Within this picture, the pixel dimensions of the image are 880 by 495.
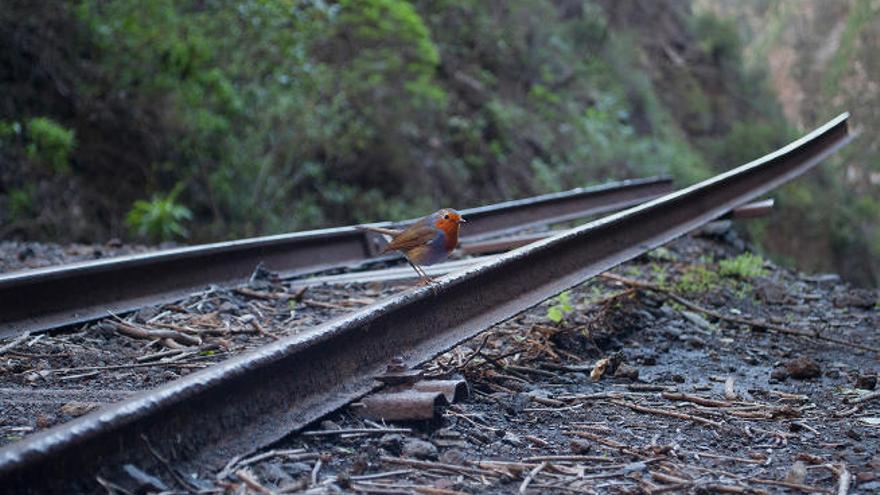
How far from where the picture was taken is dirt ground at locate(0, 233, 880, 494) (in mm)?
2404

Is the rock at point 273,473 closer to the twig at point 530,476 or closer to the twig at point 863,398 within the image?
the twig at point 530,476

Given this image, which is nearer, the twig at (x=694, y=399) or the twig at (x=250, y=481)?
the twig at (x=250, y=481)

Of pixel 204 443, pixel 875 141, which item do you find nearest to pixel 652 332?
pixel 204 443

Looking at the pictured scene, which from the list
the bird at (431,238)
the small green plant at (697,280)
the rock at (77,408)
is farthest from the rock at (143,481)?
the small green plant at (697,280)

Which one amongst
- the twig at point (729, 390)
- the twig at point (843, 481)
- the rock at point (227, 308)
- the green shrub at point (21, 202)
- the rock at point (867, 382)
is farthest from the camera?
the green shrub at point (21, 202)

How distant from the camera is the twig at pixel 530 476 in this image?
7.56ft

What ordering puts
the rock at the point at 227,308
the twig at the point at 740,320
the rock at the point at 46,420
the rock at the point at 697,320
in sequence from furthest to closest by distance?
the rock at the point at 697,320 → the rock at the point at 227,308 → the twig at the point at 740,320 → the rock at the point at 46,420

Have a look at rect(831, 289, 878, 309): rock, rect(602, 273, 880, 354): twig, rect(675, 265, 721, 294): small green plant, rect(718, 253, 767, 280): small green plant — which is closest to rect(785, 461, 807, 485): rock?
rect(602, 273, 880, 354): twig

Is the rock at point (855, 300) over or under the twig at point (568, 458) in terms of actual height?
over

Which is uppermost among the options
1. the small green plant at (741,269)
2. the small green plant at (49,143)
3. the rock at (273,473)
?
the small green plant at (49,143)

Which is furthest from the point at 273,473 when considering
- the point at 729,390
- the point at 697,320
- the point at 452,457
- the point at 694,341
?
the point at 697,320

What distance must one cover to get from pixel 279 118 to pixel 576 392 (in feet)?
30.6

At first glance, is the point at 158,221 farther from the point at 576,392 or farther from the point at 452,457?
the point at 452,457

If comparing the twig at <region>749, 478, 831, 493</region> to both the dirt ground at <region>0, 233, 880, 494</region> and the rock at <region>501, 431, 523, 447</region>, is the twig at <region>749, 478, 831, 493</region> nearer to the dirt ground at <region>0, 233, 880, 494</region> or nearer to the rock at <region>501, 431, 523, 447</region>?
the dirt ground at <region>0, 233, 880, 494</region>
